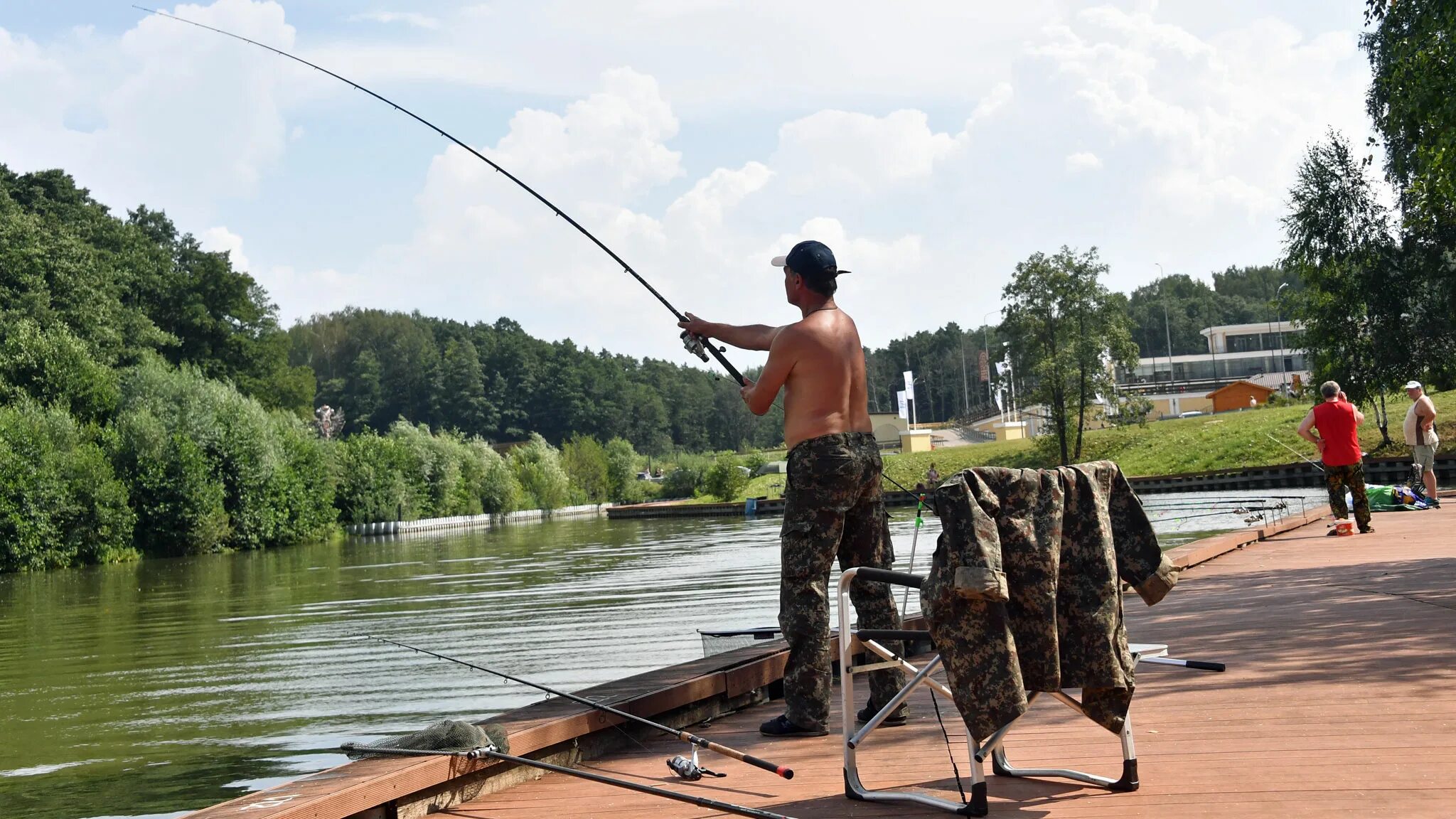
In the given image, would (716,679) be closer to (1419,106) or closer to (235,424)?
(1419,106)

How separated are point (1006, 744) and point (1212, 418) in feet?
201

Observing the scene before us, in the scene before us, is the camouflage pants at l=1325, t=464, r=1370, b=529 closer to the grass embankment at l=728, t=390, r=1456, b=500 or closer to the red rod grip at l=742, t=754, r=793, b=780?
the red rod grip at l=742, t=754, r=793, b=780

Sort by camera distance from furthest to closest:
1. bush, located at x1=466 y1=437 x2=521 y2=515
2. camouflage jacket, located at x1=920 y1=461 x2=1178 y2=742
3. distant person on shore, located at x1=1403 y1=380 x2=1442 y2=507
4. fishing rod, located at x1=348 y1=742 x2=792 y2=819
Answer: bush, located at x1=466 y1=437 x2=521 y2=515 < distant person on shore, located at x1=1403 y1=380 x2=1442 y2=507 < fishing rod, located at x1=348 y1=742 x2=792 y2=819 < camouflage jacket, located at x1=920 y1=461 x2=1178 y2=742

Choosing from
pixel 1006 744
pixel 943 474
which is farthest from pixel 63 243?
pixel 1006 744

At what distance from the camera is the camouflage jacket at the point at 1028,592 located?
3523 millimetres

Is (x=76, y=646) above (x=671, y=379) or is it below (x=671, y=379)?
below

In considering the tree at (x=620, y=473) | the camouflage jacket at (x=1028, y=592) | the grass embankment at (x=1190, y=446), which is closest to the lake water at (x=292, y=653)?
the camouflage jacket at (x=1028, y=592)

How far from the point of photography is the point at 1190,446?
5406 centimetres

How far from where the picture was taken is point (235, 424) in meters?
49.1

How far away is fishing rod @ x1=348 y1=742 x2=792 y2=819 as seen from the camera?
362 centimetres

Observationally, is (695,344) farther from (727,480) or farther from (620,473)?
(620,473)

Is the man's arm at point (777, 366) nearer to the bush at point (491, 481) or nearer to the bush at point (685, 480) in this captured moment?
the bush at point (491, 481)

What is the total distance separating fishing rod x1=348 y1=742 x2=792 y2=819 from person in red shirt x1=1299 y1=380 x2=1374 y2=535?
10.5 meters

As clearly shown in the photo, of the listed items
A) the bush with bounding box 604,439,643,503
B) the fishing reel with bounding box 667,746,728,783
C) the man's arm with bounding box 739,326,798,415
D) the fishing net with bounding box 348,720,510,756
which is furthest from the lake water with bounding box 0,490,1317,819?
the bush with bounding box 604,439,643,503
